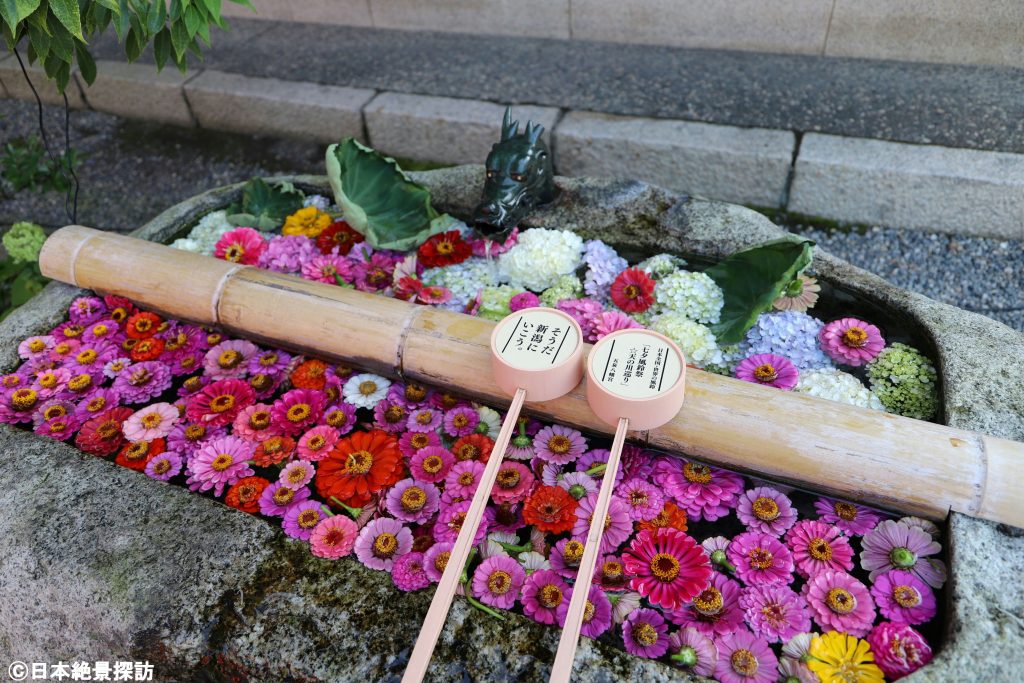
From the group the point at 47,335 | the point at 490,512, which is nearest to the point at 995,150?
the point at 490,512

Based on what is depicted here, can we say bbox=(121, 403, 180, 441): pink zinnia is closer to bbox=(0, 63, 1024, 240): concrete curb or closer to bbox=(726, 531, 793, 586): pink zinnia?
bbox=(726, 531, 793, 586): pink zinnia

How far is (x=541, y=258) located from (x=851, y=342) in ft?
3.36

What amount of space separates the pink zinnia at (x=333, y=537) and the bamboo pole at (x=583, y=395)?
1.65ft

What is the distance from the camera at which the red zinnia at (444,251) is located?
260cm

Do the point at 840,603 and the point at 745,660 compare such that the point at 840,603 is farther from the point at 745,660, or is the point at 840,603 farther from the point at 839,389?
the point at 839,389

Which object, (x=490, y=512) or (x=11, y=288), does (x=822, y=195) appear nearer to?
(x=490, y=512)

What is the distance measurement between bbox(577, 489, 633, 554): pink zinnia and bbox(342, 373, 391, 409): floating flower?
0.74 meters

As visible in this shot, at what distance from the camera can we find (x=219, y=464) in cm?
198

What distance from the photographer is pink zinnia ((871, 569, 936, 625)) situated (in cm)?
158

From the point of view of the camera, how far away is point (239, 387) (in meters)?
2.21

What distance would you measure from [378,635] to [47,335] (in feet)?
5.85

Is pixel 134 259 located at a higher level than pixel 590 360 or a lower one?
lower

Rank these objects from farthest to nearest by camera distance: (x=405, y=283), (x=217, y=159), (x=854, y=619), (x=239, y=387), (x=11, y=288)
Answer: (x=217, y=159) → (x=11, y=288) → (x=405, y=283) → (x=239, y=387) → (x=854, y=619)

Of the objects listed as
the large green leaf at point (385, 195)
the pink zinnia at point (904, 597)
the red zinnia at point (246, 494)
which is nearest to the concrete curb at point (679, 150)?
the large green leaf at point (385, 195)
